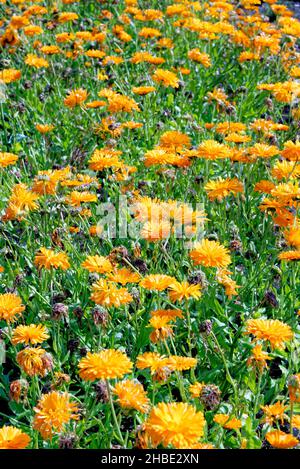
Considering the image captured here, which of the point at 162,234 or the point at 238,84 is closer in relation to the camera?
the point at 162,234

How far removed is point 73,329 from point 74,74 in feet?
10.1

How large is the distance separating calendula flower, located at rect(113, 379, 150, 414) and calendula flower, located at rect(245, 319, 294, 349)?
44 cm

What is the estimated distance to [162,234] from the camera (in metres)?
2.76

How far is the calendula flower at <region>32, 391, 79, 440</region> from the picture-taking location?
2162 millimetres

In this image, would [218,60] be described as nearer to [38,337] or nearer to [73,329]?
[73,329]

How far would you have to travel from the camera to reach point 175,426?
1.85 meters

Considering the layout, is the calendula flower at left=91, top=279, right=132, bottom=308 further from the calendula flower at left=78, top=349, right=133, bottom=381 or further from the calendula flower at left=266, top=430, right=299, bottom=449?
the calendula flower at left=266, top=430, right=299, bottom=449

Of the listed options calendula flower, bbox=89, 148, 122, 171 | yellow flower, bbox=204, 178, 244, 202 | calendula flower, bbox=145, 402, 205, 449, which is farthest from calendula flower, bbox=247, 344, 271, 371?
calendula flower, bbox=89, 148, 122, 171

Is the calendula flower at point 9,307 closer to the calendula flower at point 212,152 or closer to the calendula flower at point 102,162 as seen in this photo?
the calendula flower at point 102,162

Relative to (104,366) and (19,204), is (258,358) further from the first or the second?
(19,204)

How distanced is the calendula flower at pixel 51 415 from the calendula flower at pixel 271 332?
661 mm
